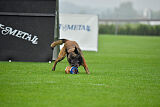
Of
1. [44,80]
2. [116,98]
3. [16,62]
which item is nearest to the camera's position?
[116,98]

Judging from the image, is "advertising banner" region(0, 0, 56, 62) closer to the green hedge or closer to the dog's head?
the dog's head

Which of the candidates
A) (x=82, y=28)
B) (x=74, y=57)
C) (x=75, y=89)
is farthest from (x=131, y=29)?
(x=75, y=89)

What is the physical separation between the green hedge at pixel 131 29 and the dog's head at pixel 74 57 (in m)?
50.1

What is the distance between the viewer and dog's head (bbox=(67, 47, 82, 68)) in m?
12.5

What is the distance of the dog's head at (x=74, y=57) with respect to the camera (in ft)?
41.1

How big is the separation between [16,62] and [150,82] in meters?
5.97

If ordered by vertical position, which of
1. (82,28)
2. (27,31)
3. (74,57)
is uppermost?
(27,31)

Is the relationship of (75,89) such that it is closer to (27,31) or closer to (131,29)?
(27,31)

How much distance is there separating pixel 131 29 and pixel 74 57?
53.2 meters

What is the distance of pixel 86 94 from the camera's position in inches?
368

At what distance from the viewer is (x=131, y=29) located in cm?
6500

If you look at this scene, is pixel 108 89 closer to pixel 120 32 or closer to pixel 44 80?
pixel 44 80

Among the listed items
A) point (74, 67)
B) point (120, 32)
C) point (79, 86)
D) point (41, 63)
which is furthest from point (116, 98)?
point (120, 32)

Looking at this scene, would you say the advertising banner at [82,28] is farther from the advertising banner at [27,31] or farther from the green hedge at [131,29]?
the green hedge at [131,29]
